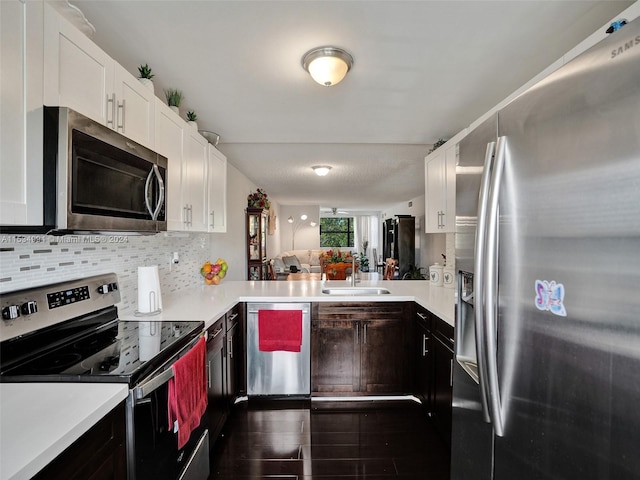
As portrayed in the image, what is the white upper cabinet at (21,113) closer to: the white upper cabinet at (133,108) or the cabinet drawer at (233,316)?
the white upper cabinet at (133,108)

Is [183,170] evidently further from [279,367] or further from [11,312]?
[279,367]

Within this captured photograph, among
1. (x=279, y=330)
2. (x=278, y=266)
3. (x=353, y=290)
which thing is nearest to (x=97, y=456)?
(x=279, y=330)

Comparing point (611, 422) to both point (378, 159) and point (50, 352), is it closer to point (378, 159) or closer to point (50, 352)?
point (50, 352)

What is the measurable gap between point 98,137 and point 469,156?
1.43 metres

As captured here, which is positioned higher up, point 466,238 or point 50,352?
point 466,238

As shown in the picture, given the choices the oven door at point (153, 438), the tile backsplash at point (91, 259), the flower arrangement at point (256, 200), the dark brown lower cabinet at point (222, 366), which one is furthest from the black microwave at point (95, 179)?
the flower arrangement at point (256, 200)

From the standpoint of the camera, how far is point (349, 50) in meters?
1.75

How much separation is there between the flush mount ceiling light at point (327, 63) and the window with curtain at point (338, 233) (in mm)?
13424

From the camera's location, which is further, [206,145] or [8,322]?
[206,145]

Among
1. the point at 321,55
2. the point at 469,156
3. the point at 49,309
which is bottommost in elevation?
the point at 49,309

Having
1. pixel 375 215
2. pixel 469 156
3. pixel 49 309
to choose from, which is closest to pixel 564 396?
pixel 469 156

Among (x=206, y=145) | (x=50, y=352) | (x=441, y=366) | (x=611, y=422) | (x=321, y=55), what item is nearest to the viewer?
(x=611, y=422)

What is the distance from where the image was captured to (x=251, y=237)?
566 cm

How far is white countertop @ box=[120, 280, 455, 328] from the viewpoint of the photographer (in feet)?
6.46
